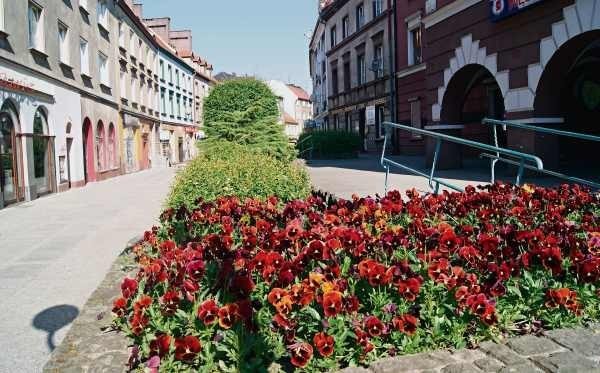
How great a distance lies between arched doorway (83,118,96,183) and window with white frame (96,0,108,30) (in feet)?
17.6

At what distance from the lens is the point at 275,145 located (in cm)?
1402

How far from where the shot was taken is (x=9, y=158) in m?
14.2

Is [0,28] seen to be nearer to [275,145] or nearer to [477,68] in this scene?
[275,145]

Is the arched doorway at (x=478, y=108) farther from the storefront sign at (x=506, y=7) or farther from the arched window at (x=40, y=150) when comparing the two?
the arched window at (x=40, y=150)

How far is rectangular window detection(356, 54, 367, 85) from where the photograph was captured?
3097 cm

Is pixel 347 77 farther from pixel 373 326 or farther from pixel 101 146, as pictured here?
pixel 373 326

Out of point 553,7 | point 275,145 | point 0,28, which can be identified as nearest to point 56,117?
point 0,28

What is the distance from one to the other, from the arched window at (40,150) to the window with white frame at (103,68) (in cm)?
848

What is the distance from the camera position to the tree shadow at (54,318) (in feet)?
14.5

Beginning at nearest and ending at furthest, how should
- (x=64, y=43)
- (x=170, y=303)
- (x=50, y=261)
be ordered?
(x=170, y=303) → (x=50, y=261) → (x=64, y=43)

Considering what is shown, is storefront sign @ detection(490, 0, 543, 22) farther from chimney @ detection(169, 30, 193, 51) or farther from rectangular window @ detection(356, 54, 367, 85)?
chimney @ detection(169, 30, 193, 51)

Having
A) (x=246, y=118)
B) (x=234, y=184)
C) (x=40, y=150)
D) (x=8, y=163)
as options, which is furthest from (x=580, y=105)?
(x=40, y=150)

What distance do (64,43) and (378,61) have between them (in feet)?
51.1

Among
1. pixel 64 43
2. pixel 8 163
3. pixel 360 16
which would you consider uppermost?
pixel 360 16
